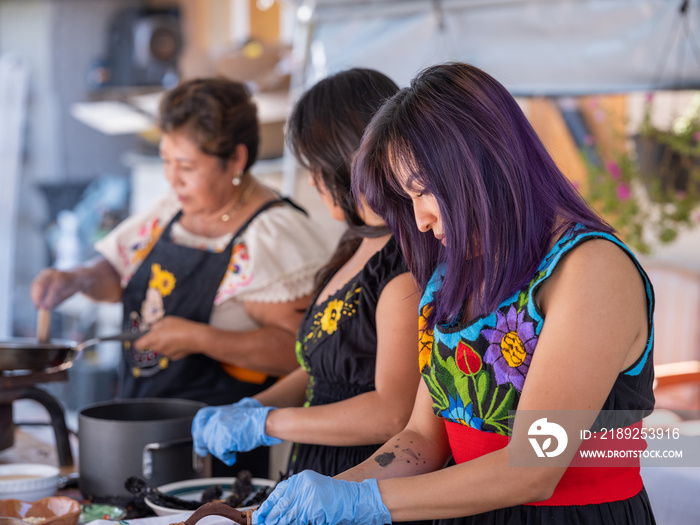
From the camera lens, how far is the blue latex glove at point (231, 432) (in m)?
1.52

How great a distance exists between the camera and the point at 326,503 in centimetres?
108

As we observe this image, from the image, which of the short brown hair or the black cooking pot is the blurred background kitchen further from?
the short brown hair

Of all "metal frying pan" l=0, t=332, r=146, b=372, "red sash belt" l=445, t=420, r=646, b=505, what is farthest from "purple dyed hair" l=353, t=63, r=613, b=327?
"metal frying pan" l=0, t=332, r=146, b=372

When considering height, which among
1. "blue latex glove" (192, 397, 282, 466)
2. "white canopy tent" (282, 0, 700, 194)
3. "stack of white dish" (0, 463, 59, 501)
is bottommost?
"stack of white dish" (0, 463, 59, 501)

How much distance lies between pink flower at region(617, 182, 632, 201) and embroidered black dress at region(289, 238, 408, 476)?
86.4 inches

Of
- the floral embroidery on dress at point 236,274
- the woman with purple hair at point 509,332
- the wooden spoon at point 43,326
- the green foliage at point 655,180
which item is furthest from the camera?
the green foliage at point 655,180

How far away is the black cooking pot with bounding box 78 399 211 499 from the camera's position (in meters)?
1.58

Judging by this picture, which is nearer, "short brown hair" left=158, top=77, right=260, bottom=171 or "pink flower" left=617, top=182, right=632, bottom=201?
"short brown hair" left=158, top=77, right=260, bottom=171

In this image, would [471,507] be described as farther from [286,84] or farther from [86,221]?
[86,221]

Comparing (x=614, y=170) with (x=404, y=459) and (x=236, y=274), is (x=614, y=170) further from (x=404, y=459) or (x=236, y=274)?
(x=404, y=459)

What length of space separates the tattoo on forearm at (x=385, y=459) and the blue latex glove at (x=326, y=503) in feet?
0.47

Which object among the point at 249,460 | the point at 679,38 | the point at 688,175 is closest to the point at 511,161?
the point at 249,460

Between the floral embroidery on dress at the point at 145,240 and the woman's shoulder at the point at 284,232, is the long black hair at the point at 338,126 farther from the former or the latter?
the floral embroidery on dress at the point at 145,240

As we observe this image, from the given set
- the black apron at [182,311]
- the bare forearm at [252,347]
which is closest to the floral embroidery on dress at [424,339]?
the bare forearm at [252,347]
